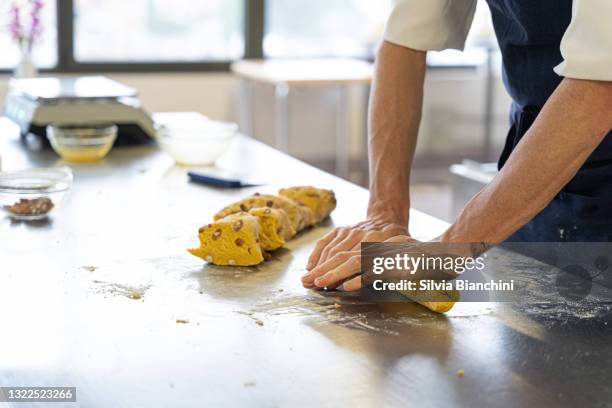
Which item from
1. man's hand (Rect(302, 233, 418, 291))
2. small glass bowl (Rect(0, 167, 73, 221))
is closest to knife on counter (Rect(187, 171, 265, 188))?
small glass bowl (Rect(0, 167, 73, 221))

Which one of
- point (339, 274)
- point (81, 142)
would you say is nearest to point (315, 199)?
point (339, 274)

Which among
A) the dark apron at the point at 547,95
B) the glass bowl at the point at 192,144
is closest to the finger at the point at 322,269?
the dark apron at the point at 547,95

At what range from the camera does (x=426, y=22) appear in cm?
174

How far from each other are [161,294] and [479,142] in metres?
5.29

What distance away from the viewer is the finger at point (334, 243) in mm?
1355

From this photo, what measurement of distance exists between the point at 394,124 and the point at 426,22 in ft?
0.65

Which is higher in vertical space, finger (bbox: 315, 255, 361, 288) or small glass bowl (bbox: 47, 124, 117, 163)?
finger (bbox: 315, 255, 361, 288)

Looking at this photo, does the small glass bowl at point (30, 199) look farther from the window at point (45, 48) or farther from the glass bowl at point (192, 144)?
the window at point (45, 48)

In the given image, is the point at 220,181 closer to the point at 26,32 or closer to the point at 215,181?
the point at 215,181

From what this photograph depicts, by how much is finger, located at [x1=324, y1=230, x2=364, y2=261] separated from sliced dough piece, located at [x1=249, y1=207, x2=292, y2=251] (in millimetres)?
106

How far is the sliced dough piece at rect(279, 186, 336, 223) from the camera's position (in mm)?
1635

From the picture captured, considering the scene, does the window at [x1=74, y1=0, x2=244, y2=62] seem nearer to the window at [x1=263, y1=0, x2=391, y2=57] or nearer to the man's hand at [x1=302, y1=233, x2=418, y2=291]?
the window at [x1=263, y1=0, x2=391, y2=57]

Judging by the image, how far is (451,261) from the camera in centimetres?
124

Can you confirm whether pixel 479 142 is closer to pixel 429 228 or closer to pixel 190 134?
pixel 190 134
